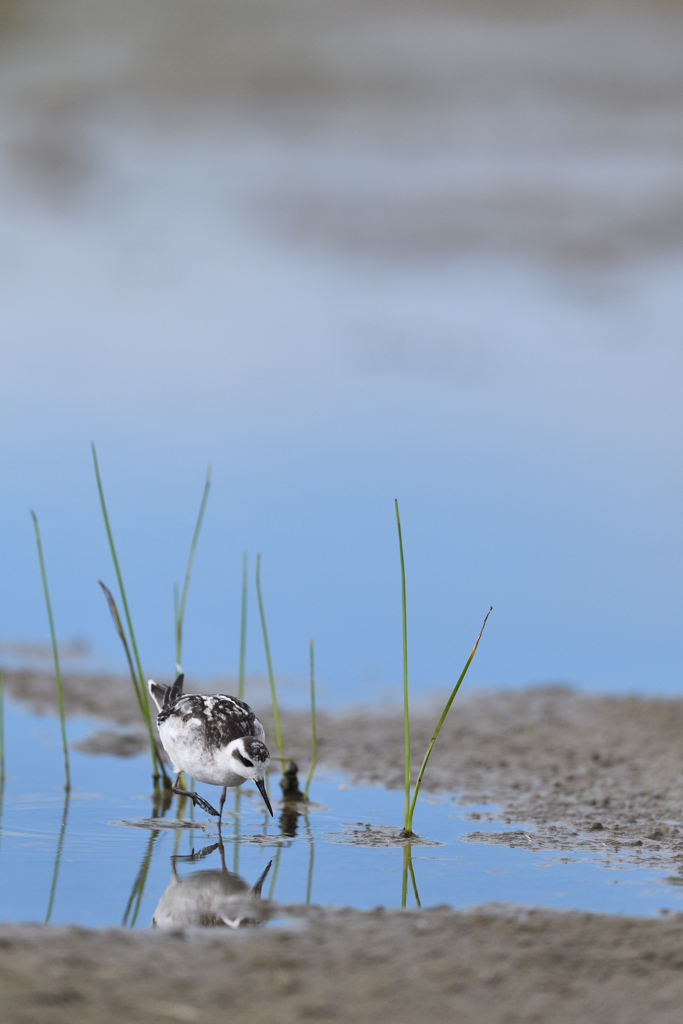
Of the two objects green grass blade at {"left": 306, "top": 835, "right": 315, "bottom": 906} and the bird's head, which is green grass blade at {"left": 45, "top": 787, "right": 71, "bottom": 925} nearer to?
the bird's head

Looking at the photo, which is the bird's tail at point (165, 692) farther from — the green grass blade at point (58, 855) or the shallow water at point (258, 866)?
the green grass blade at point (58, 855)

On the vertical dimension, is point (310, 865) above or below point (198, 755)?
below

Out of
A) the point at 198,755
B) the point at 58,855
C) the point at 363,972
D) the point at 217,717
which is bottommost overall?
the point at 363,972

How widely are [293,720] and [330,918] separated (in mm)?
5644

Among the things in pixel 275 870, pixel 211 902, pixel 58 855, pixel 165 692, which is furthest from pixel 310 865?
pixel 165 692

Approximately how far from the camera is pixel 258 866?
4.83 m

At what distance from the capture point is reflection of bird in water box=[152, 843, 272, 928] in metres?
4.07

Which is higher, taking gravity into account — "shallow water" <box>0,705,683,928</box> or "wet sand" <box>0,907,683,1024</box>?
"shallow water" <box>0,705,683,928</box>

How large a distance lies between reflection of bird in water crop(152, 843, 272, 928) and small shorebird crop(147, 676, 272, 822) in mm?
648

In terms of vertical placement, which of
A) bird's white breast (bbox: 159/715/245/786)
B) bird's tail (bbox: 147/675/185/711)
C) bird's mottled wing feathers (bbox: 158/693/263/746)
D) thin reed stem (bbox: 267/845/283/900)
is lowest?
thin reed stem (bbox: 267/845/283/900)

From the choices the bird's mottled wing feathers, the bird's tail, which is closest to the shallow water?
the bird's mottled wing feathers

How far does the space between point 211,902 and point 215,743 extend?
1282 mm

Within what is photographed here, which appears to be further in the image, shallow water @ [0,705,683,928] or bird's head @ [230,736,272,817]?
bird's head @ [230,736,272,817]

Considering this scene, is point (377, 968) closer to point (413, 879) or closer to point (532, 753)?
point (413, 879)
